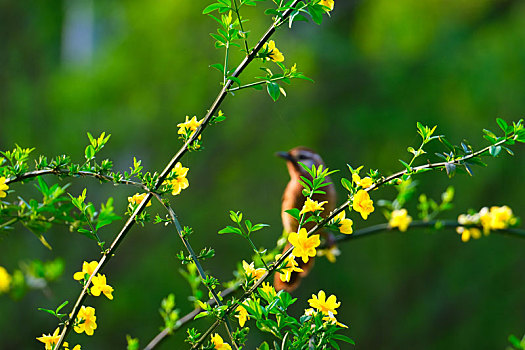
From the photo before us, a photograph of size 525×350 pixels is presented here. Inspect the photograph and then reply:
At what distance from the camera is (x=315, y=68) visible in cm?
517

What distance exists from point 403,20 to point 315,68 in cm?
92

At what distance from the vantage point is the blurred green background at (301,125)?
15.5 feet

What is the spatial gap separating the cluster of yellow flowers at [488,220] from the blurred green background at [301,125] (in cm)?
334

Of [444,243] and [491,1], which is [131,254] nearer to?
[444,243]

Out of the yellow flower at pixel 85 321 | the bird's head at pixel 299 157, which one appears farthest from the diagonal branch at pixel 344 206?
the bird's head at pixel 299 157

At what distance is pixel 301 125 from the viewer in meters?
5.27

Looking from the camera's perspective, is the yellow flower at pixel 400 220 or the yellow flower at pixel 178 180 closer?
the yellow flower at pixel 178 180

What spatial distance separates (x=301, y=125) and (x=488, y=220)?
159 inches

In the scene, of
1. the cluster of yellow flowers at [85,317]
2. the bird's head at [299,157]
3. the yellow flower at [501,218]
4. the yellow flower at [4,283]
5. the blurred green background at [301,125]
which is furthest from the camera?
the blurred green background at [301,125]

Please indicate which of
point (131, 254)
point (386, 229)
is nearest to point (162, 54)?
point (131, 254)

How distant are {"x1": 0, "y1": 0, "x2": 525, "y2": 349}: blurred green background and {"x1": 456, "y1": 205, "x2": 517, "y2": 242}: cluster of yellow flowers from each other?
3339 millimetres

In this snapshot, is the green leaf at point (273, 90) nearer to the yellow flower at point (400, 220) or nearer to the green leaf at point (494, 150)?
the green leaf at point (494, 150)

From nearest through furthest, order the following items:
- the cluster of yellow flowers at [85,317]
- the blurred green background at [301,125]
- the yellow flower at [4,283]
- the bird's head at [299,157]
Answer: the yellow flower at [4,283] < the cluster of yellow flowers at [85,317] < the bird's head at [299,157] < the blurred green background at [301,125]

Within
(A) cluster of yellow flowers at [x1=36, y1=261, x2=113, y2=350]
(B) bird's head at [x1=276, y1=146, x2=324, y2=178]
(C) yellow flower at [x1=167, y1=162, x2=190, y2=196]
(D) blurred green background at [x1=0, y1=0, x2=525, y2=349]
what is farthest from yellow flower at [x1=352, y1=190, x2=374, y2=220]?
(D) blurred green background at [x1=0, y1=0, x2=525, y2=349]
